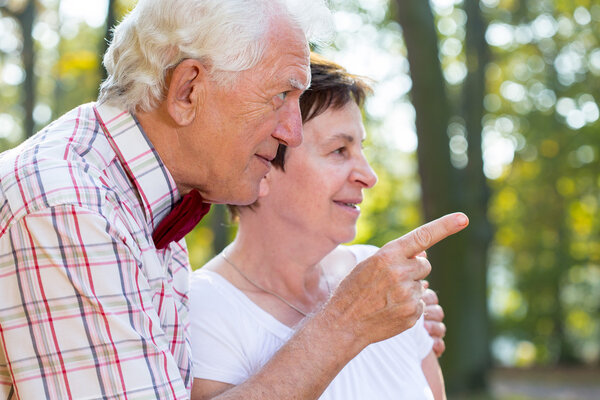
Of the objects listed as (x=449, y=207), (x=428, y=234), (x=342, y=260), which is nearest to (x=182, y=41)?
(x=428, y=234)

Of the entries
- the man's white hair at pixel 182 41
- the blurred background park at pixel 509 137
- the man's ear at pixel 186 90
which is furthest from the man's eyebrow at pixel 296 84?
the blurred background park at pixel 509 137

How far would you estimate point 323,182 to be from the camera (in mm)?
2500

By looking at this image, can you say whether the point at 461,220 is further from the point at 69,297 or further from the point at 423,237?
the point at 69,297

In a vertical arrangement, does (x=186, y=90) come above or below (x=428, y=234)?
above

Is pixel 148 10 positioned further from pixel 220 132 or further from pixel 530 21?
pixel 530 21

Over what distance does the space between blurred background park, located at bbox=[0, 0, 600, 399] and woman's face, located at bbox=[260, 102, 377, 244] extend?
308 inches

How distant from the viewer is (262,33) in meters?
1.91

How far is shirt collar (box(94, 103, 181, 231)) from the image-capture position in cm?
181

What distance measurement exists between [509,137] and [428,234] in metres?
17.0

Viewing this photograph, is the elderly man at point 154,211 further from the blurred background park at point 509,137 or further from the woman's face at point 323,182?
the blurred background park at point 509,137

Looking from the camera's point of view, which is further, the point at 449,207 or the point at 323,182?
the point at 449,207

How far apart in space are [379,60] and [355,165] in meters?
14.7

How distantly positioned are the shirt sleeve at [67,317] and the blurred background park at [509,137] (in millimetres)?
8990

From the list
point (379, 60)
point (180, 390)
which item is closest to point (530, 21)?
point (379, 60)
